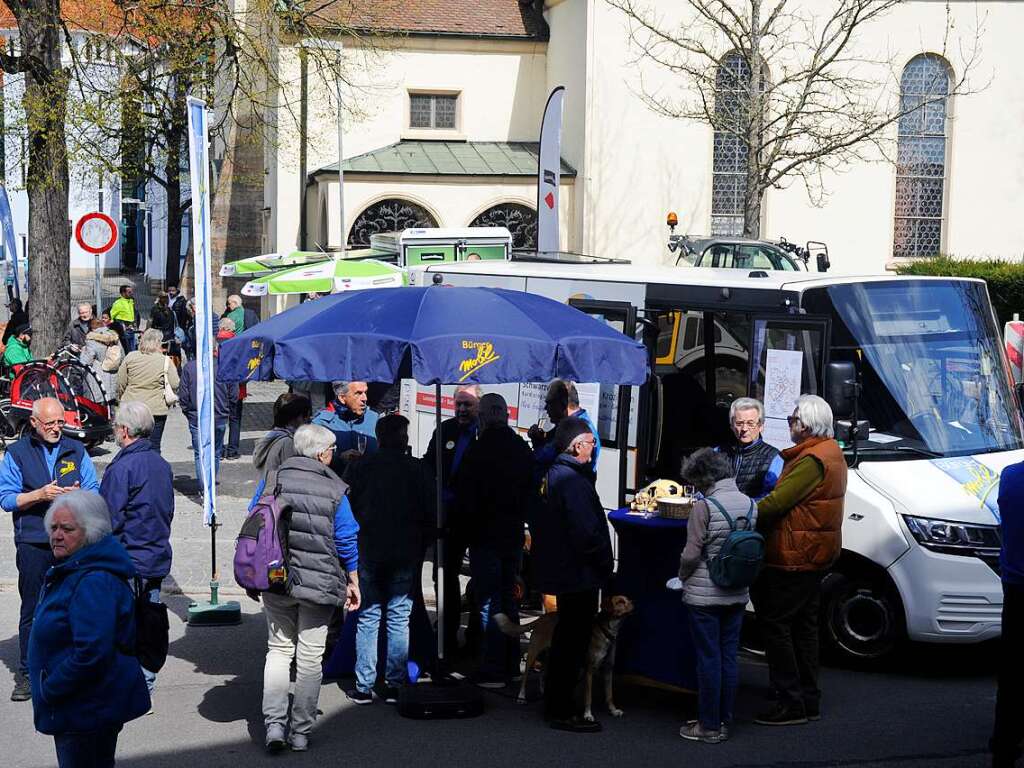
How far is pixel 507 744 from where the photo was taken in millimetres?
7398

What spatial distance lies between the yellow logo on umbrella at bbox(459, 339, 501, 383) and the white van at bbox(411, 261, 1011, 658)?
219 cm

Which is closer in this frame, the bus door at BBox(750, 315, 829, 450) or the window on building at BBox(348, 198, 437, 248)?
the bus door at BBox(750, 315, 829, 450)

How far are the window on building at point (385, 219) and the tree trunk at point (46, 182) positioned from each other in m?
13.7

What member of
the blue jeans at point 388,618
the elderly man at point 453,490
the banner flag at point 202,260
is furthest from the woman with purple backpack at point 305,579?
the banner flag at point 202,260

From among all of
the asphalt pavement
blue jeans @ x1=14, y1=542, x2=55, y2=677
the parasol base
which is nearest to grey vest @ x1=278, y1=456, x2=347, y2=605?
the asphalt pavement

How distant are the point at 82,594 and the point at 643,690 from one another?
14.0 feet

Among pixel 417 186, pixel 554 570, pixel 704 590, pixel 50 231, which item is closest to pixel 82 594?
pixel 554 570

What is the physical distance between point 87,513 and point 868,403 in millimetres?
5733

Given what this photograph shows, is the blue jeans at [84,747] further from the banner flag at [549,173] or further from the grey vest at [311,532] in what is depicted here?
the banner flag at [549,173]

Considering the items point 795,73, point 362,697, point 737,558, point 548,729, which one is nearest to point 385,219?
point 795,73

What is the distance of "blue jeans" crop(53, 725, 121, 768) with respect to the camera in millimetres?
5262

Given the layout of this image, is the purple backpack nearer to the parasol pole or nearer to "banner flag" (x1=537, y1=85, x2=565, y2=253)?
the parasol pole

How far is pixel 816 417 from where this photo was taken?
7656 mm

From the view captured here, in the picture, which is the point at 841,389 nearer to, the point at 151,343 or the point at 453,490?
the point at 453,490
